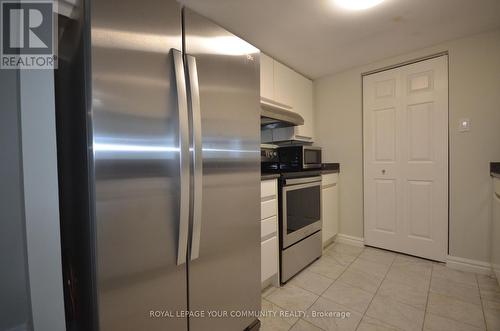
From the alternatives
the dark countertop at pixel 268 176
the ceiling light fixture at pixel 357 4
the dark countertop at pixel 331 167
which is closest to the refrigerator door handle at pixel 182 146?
the dark countertop at pixel 268 176

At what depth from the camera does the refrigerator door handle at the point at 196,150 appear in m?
0.93

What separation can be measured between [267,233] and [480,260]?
6.51 ft

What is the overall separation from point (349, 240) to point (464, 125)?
165cm

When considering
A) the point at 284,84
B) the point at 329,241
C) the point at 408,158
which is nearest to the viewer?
the point at 408,158

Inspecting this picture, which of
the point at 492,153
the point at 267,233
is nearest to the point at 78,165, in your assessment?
the point at 267,233

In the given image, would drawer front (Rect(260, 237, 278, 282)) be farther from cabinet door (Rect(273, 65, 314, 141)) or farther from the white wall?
the white wall

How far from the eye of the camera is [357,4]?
1.53 m

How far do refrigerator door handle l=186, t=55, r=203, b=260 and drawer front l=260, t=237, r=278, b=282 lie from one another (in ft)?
2.58

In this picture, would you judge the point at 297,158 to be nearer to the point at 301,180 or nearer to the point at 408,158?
the point at 301,180

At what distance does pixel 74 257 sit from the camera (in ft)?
2.87

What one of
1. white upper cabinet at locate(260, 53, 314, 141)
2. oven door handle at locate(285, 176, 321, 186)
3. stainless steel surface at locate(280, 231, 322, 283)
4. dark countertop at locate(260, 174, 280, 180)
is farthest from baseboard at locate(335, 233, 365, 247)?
dark countertop at locate(260, 174, 280, 180)

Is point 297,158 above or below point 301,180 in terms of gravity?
above

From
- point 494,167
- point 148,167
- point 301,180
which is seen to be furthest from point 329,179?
point 148,167

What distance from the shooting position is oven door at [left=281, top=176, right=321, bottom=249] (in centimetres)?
181
